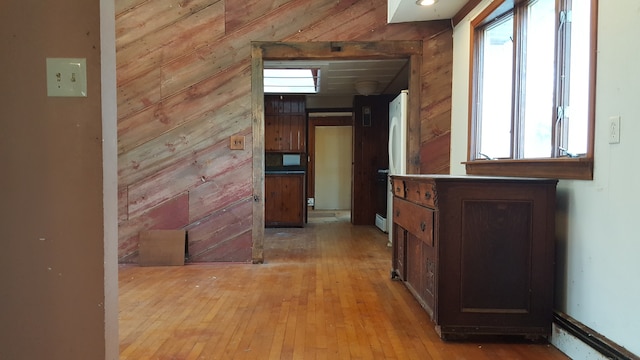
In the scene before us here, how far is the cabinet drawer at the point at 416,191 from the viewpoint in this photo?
2037 mm

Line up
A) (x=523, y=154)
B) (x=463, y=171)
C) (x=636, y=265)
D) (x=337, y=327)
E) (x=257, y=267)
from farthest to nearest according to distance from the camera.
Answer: (x=257, y=267) < (x=463, y=171) < (x=523, y=154) < (x=337, y=327) < (x=636, y=265)

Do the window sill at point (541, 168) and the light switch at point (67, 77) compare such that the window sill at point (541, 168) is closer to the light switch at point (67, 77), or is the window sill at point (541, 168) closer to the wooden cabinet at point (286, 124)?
the light switch at point (67, 77)

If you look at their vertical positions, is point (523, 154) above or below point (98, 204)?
above

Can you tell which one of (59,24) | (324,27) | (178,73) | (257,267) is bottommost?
(257,267)

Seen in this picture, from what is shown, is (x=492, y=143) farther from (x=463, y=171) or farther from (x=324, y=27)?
(x=324, y=27)

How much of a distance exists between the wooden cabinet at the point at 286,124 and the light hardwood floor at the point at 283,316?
265 centimetres

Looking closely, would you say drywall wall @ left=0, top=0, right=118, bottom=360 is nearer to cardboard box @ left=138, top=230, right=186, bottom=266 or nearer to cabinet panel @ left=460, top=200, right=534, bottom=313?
cabinet panel @ left=460, top=200, right=534, bottom=313

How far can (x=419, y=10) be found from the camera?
3.19 metres

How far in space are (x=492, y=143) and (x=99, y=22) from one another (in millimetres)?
2688

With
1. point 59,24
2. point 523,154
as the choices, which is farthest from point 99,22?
point 523,154

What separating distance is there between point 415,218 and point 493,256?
55cm

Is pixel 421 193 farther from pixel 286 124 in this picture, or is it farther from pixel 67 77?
pixel 286 124

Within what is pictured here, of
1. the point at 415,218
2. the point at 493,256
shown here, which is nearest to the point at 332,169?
the point at 415,218

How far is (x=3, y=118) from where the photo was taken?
1076 mm
